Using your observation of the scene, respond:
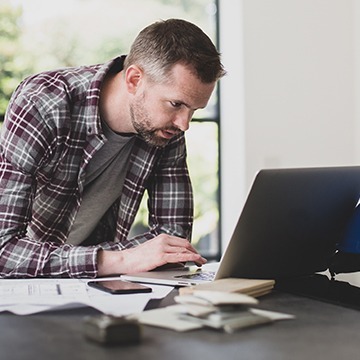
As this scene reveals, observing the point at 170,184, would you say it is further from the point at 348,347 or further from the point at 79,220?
the point at 348,347

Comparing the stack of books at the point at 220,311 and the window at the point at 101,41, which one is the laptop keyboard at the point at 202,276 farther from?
the window at the point at 101,41

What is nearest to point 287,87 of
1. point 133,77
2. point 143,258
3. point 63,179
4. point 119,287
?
point 133,77

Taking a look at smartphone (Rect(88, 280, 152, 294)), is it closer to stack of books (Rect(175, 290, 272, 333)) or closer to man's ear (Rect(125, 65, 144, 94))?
stack of books (Rect(175, 290, 272, 333))

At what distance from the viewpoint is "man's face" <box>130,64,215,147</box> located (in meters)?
1.84

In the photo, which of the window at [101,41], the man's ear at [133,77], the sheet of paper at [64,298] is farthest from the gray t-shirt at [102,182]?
the window at [101,41]

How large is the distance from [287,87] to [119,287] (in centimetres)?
271

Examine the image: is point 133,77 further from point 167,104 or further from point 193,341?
point 193,341

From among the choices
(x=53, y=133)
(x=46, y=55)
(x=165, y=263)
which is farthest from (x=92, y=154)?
(x=46, y=55)

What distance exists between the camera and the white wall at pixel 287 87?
150 inches

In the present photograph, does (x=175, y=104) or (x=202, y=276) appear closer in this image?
(x=202, y=276)

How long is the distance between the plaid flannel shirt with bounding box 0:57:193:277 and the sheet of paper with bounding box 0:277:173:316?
165 mm

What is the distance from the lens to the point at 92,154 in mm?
1876

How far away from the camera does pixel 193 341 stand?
0.94 m

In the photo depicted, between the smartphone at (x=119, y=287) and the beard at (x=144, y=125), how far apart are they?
0.58 m
